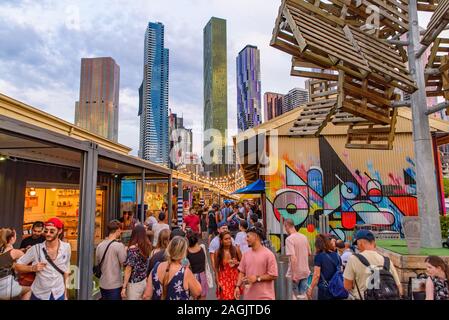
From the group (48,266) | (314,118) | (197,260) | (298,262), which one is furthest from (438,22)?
(48,266)

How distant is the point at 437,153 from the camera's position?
12.8m

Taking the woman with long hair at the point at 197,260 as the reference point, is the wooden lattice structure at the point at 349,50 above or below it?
above

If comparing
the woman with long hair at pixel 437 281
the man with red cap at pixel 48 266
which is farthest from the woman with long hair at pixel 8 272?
the woman with long hair at pixel 437 281

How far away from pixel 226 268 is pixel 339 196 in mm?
9005

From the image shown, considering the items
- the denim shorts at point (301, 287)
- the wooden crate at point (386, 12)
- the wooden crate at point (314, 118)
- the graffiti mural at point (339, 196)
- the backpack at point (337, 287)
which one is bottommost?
the denim shorts at point (301, 287)

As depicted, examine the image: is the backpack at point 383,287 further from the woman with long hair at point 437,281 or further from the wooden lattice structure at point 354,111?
the wooden lattice structure at point 354,111

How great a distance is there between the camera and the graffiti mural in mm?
11766

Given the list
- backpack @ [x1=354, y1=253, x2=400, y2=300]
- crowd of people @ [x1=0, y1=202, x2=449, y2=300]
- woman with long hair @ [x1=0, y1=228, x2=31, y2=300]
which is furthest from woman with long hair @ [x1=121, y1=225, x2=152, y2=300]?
backpack @ [x1=354, y1=253, x2=400, y2=300]

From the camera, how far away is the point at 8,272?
415 cm

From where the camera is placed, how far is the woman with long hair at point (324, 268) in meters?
4.27

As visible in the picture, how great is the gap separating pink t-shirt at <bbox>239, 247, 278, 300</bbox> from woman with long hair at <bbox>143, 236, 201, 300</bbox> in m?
0.80

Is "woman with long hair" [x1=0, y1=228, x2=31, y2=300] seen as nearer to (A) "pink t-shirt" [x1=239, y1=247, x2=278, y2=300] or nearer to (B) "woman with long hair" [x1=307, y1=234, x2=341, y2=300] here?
(A) "pink t-shirt" [x1=239, y1=247, x2=278, y2=300]

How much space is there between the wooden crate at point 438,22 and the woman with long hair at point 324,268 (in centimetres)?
517
